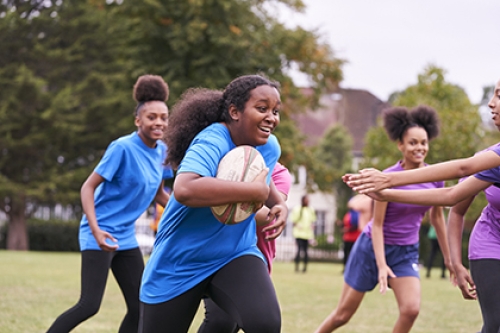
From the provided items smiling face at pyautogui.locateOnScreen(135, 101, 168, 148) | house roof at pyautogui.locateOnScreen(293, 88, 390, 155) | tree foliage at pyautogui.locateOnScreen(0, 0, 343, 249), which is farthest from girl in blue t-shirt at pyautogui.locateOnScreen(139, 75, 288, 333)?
house roof at pyautogui.locateOnScreen(293, 88, 390, 155)

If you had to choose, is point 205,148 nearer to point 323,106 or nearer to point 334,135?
point 323,106

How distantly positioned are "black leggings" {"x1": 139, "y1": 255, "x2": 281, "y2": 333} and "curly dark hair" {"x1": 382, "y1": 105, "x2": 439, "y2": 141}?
3278 mm

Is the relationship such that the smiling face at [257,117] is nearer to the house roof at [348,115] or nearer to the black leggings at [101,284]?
the black leggings at [101,284]

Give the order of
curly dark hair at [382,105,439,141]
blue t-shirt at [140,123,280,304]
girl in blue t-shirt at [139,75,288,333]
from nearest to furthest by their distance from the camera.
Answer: girl in blue t-shirt at [139,75,288,333]
blue t-shirt at [140,123,280,304]
curly dark hair at [382,105,439,141]

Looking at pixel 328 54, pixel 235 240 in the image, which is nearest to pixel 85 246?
pixel 235 240

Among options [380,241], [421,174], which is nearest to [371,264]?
[380,241]

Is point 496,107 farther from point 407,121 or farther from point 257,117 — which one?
point 407,121

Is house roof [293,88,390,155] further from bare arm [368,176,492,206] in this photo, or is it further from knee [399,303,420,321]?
bare arm [368,176,492,206]

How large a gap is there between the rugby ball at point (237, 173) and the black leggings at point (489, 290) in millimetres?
1687

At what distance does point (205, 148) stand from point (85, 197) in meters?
2.34

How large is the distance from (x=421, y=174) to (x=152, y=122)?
270cm

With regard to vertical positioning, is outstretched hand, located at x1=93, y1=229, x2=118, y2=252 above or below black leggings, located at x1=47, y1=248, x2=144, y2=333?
above

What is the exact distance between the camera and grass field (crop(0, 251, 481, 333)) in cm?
889

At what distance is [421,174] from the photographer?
14.2ft
